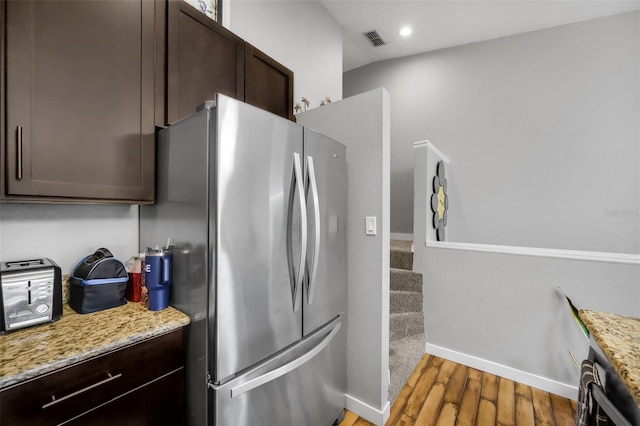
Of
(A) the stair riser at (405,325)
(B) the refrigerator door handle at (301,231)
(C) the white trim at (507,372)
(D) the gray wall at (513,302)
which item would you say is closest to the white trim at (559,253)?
(D) the gray wall at (513,302)

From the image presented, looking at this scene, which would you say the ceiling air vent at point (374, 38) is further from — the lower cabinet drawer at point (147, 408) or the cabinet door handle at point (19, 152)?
the lower cabinet drawer at point (147, 408)

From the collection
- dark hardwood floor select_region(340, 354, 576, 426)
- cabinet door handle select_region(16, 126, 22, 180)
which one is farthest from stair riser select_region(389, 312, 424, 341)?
cabinet door handle select_region(16, 126, 22, 180)

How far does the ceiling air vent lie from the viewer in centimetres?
336

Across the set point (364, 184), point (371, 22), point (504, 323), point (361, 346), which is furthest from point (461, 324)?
point (371, 22)

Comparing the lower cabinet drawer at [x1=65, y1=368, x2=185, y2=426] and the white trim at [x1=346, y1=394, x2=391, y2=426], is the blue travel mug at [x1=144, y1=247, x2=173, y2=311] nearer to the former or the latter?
the lower cabinet drawer at [x1=65, y1=368, x2=185, y2=426]

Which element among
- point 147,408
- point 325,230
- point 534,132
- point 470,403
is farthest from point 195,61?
point 534,132

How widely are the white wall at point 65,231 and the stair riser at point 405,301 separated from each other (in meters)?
2.10

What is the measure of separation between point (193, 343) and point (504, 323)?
235 cm

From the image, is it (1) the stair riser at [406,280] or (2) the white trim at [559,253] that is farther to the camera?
(1) the stair riser at [406,280]

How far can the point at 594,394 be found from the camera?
2.65 ft

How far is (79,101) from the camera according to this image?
1.05 metres

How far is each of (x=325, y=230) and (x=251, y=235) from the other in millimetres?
535

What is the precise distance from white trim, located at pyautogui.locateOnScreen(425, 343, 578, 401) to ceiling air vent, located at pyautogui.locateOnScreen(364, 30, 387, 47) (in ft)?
11.5

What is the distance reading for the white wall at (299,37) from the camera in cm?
204
